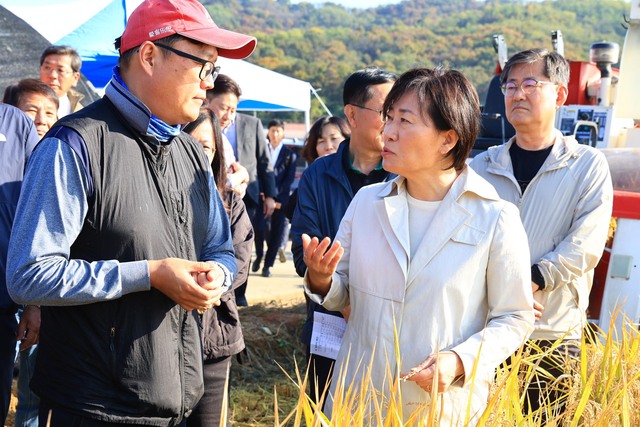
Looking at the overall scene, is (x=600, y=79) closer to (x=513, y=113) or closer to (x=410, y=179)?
(x=513, y=113)

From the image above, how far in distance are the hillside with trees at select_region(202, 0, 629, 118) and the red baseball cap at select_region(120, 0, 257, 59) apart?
55756 mm

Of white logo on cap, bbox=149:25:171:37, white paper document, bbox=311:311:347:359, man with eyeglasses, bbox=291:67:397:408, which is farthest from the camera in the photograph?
man with eyeglasses, bbox=291:67:397:408

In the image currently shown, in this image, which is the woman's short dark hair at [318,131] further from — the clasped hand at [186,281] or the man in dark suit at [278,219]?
the man in dark suit at [278,219]

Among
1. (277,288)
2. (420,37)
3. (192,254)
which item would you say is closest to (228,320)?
(192,254)

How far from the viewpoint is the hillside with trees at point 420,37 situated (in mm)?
62656

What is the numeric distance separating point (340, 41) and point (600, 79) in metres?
71.9

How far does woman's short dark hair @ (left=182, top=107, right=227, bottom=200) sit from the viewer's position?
3344 millimetres

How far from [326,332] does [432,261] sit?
0.88 m

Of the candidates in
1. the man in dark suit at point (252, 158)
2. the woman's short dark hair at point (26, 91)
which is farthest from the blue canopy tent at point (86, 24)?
the woman's short dark hair at point (26, 91)

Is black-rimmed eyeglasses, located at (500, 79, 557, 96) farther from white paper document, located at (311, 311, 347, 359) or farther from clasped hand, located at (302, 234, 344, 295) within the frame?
clasped hand, located at (302, 234, 344, 295)

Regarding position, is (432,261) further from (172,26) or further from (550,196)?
(550,196)

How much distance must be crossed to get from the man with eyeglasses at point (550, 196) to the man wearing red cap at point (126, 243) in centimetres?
148

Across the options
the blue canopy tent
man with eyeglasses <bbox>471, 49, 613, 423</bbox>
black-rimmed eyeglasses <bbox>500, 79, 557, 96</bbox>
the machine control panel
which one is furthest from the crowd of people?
the blue canopy tent

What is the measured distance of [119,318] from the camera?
212cm
